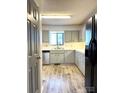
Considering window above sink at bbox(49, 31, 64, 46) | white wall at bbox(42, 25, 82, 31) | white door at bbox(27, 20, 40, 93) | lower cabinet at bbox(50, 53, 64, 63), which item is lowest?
lower cabinet at bbox(50, 53, 64, 63)

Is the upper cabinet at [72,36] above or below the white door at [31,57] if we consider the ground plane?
above

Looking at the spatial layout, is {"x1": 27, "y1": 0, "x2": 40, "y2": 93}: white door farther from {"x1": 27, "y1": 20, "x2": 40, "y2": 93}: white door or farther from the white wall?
the white wall

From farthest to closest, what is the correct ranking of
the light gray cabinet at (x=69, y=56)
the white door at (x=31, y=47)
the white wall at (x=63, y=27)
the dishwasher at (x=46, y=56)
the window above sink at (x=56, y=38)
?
the window above sink at (x=56, y=38), the white wall at (x=63, y=27), the light gray cabinet at (x=69, y=56), the dishwasher at (x=46, y=56), the white door at (x=31, y=47)

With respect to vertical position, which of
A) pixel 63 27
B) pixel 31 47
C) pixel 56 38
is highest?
pixel 63 27

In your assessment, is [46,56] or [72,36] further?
[72,36]

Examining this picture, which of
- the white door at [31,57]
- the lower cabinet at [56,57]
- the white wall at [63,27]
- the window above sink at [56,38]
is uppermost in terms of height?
the white wall at [63,27]

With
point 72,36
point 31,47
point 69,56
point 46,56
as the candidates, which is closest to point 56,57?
point 46,56

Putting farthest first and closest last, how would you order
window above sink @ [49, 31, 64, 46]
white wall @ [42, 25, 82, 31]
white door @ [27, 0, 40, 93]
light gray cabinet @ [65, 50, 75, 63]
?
window above sink @ [49, 31, 64, 46], white wall @ [42, 25, 82, 31], light gray cabinet @ [65, 50, 75, 63], white door @ [27, 0, 40, 93]

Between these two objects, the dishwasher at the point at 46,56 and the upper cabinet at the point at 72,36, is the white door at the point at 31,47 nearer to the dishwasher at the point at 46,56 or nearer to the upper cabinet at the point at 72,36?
the dishwasher at the point at 46,56

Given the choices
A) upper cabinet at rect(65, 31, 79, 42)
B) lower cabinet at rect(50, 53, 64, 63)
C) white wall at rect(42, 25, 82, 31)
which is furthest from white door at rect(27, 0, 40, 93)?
upper cabinet at rect(65, 31, 79, 42)

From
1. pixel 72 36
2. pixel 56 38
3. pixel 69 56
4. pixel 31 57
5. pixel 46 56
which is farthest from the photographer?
pixel 56 38

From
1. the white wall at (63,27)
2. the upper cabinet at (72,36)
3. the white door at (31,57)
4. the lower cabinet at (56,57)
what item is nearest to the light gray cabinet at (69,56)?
the lower cabinet at (56,57)

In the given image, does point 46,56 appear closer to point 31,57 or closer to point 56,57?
point 56,57
